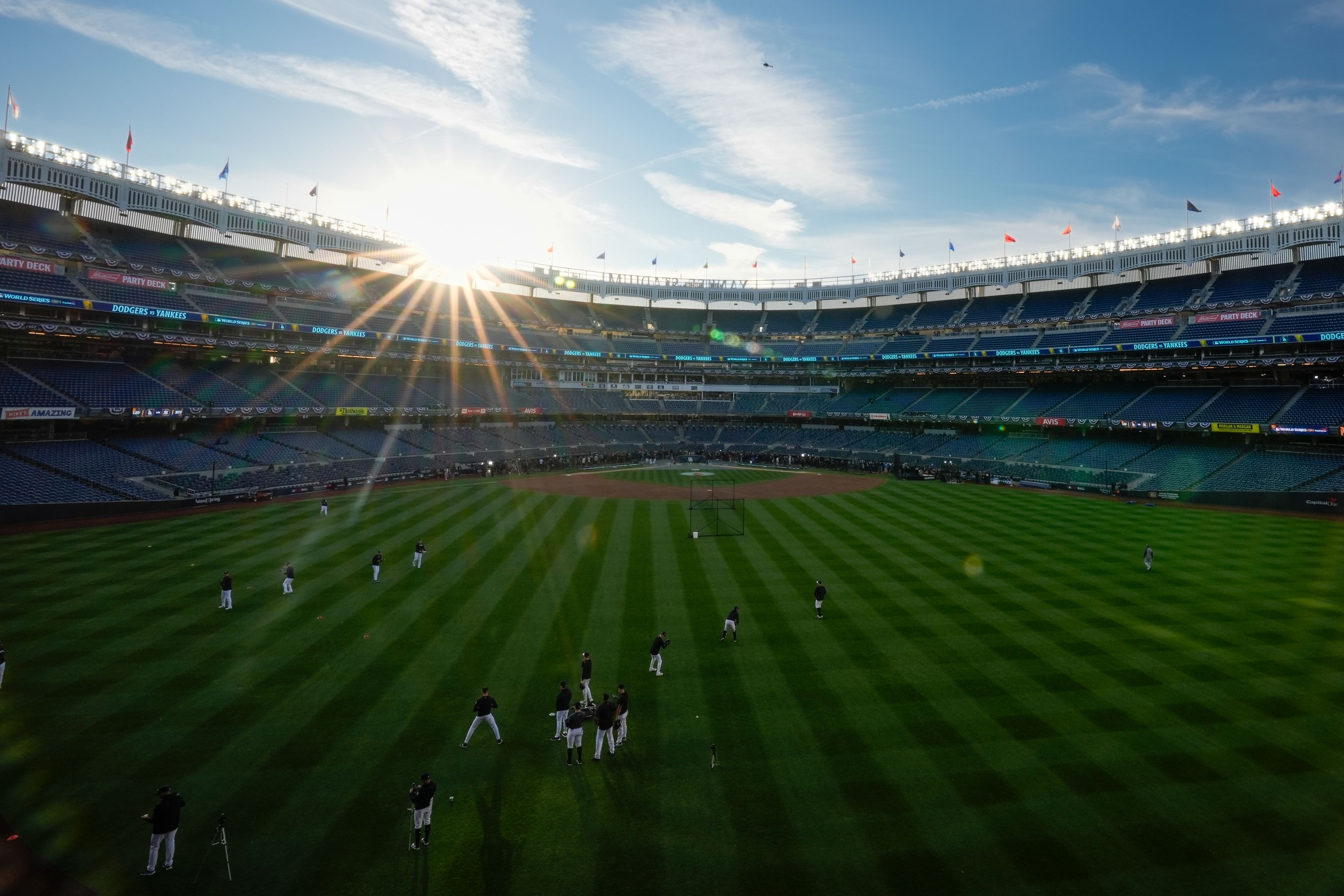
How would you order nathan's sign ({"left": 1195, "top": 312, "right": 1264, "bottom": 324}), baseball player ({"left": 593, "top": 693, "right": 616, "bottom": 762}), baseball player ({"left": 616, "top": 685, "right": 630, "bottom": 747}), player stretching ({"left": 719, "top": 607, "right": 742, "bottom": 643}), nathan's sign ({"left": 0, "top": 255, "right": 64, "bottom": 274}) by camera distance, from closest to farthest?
baseball player ({"left": 593, "top": 693, "right": 616, "bottom": 762}) < baseball player ({"left": 616, "top": 685, "right": 630, "bottom": 747}) < player stretching ({"left": 719, "top": 607, "right": 742, "bottom": 643}) < nathan's sign ({"left": 0, "top": 255, "right": 64, "bottom": 274}) < nathan's sign ({"left": 1195, "top": 312, "right": 1264, "bottom": 324})

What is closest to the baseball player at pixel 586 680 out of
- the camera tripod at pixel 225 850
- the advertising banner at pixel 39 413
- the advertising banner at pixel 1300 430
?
the camera tripod at pixel 225 850

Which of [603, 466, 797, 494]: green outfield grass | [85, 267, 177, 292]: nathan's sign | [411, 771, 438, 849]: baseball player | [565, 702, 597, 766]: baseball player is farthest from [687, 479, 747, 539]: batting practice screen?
[85, 267, 177, 292]: nathan's sign

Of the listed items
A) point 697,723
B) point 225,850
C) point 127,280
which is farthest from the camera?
point 127,280

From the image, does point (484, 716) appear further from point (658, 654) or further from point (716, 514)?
point (716, 514)

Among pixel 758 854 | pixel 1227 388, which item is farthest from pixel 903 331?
pixel 758 854

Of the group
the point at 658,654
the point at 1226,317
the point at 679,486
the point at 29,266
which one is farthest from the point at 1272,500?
the point at 29,266

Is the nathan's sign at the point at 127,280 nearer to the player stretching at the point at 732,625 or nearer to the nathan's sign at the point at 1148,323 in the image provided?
the player stretching at the point at 732,625

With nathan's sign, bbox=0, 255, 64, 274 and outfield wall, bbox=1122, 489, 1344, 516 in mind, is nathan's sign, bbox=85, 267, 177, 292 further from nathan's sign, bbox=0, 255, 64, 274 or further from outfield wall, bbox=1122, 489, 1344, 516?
outfield wall, bbox=1122, 489, 1344, 516
